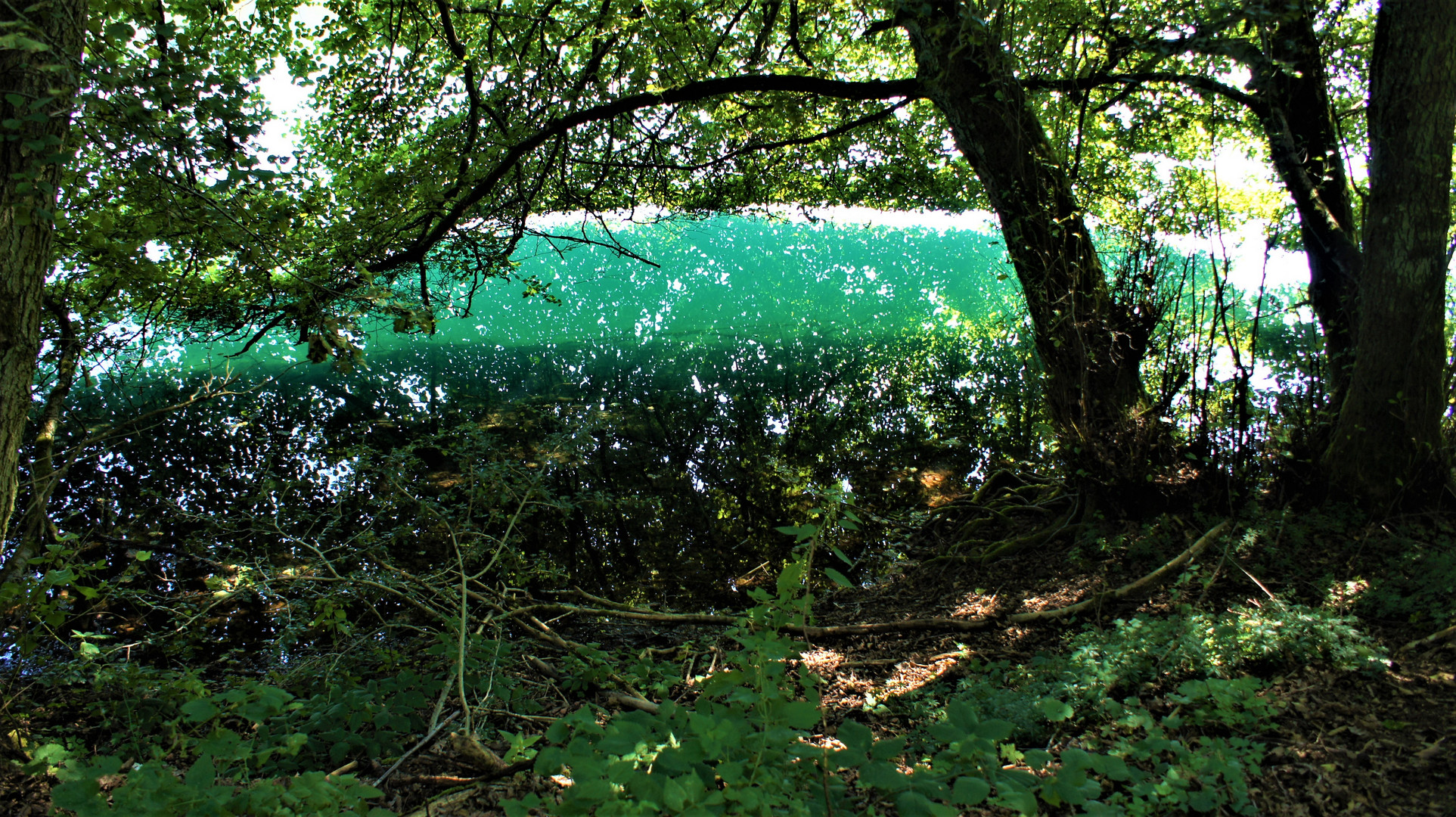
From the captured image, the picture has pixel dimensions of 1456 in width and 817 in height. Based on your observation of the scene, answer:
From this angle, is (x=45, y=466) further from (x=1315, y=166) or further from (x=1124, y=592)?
(x=1315, y=166)

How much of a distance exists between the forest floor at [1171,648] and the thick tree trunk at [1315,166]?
4.45 ft

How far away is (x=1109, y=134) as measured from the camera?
7.85 meters

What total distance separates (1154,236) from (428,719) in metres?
4.81

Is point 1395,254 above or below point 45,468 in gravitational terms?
above

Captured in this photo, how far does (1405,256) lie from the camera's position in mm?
3514

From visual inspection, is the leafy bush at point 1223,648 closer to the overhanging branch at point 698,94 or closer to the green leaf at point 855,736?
the green leaf at point 855,736

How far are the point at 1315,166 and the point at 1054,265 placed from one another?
1.93 m

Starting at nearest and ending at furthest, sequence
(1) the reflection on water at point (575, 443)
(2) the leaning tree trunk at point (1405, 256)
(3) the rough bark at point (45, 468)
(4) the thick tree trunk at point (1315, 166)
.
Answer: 1. (3) the rough bark at point (45, 468)
2. (2) the leaning tree trunk at point (1405, 256)
3. (4) the thick tree trunk at point (1315, 166)
4. (1) the reflection on water at point (575, 443)

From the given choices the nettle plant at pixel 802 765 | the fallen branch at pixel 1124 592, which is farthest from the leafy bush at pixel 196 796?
the fallen branch at pixel 1124 592

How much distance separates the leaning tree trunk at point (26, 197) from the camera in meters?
1.87

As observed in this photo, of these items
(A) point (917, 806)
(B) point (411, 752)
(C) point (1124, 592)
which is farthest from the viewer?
(C) point (1124, 592)

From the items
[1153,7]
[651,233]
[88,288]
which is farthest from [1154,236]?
[651,233]

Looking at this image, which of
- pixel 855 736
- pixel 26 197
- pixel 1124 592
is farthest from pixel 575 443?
pixel 855 736

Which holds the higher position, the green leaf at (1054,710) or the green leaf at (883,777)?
the green leaf at (883,777)
